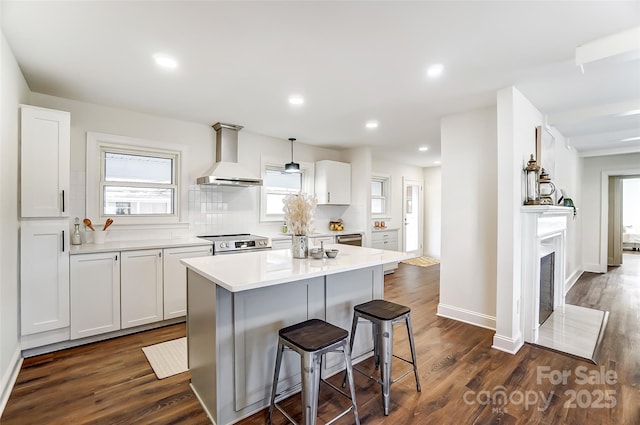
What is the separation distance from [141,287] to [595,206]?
818cm

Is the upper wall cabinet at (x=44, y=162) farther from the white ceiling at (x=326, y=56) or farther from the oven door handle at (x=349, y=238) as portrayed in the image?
the oven door handle at (x=349, y=238)

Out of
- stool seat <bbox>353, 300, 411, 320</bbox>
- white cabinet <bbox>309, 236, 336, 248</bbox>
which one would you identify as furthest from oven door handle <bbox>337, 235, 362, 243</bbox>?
stool seat <bbox>353, 300, 411, 320</bbox>

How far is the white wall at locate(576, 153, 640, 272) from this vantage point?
603cm

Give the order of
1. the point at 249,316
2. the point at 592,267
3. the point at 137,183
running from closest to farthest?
the point at 249,316 < the point at 137,183 < the point at 592,267

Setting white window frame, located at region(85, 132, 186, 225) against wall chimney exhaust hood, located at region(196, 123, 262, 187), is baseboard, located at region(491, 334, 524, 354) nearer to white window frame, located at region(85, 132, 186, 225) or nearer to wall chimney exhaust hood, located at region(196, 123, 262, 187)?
wall chimney exhaust hood, located at region(196, 123, 262, 187)

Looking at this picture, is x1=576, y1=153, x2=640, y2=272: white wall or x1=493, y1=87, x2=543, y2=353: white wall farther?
x1=576, y1=153, x2=640, y2=272: white wall

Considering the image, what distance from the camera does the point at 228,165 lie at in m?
4.09

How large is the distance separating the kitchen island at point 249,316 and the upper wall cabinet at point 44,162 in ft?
5.13

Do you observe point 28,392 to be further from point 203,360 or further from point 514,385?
point 514,385

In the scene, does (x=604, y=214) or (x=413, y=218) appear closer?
(x=604, y=214)

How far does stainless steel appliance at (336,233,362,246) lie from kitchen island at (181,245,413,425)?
2793mm

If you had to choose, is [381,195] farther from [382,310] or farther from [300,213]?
[382,310]

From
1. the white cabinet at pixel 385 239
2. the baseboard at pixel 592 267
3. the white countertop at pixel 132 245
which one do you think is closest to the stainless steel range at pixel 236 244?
the white countertop at pixel 132 245

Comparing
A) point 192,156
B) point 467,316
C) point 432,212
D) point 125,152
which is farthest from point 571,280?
point 125,152
